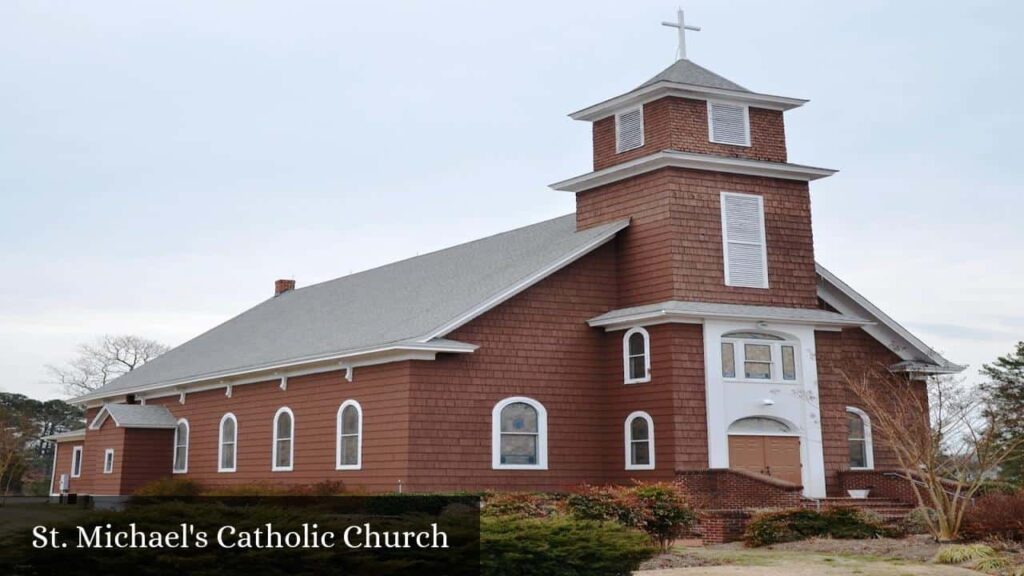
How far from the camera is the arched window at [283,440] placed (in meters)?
31.3

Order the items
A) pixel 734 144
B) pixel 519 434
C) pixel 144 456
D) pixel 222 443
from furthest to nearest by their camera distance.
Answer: pixel 144 456 < pixel 222 443 < pixel 734 144 < pixel 519 434

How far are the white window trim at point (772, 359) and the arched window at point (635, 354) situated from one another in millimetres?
1812

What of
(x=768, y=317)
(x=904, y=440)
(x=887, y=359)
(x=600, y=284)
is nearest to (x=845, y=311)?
(x=887, y=359)

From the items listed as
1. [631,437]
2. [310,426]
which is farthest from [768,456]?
[310,426]

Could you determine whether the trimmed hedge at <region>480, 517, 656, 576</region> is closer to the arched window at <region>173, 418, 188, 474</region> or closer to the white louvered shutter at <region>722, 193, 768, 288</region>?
the white louvered shutter at <region>722, 193, 768, 288</region>

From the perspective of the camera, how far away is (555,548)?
13688mm

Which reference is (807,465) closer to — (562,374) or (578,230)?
(562,374)

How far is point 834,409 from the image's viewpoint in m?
28.7

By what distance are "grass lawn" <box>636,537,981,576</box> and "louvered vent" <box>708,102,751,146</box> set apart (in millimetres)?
10681

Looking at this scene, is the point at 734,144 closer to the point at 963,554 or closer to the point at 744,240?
the point at 744,240

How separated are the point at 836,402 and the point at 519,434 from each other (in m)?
7.97

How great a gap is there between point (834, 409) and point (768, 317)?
3.13 metres

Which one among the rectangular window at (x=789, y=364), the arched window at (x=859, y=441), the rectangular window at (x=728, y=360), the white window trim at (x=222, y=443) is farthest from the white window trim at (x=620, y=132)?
the white window trim at (x=222, y=443)

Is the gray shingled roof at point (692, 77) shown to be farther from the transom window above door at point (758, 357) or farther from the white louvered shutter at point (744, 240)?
the transom window above door at point (758, 357)
